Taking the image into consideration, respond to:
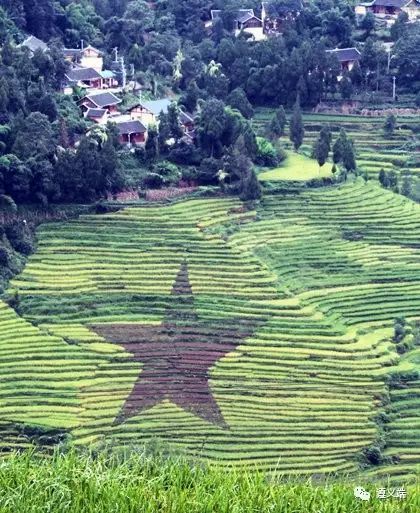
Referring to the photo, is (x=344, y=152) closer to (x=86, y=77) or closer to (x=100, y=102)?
(x=100, y=102)

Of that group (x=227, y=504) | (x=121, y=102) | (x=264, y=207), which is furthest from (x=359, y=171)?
(x=227, y=504)

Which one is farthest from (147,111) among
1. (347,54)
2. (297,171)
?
(347,54)

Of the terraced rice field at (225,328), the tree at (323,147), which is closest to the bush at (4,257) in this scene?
the terraced rice field at (225,328)

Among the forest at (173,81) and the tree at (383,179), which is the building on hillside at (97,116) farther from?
the tree at (383,179)

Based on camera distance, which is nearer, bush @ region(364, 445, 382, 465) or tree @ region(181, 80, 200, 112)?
bush @ region(364, 445, 382, 465)

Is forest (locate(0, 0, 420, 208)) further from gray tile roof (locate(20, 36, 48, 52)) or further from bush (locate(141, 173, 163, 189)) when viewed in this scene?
gray tile roof (locate(20, 36, 48, 52))

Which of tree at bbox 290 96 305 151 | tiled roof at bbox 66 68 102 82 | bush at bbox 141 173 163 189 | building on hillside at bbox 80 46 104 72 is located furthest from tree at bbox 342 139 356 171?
building on hillside at bbox 80 46 104 72
